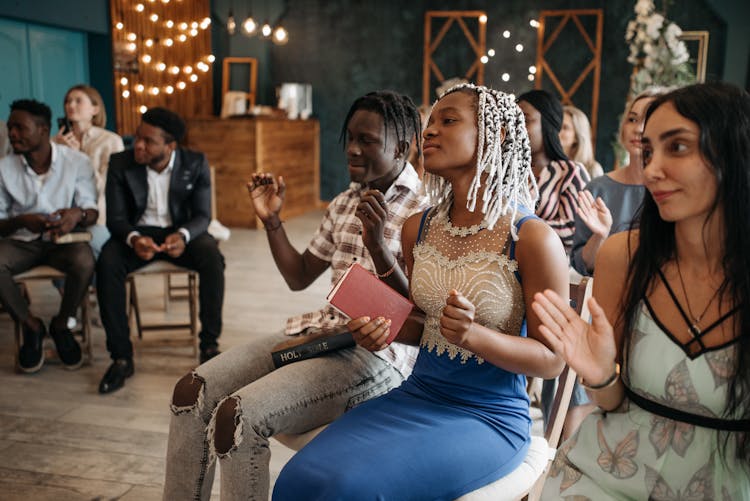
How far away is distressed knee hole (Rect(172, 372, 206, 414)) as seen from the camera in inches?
71.8

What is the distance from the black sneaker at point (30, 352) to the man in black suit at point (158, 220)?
0.39 meters

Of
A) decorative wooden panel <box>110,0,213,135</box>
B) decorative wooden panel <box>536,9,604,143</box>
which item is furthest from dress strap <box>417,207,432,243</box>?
decorative wooden panel <box>536,9,604,143</box>

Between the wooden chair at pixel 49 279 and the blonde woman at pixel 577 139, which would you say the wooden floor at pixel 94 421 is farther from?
the blonde woman at pixel 577 139

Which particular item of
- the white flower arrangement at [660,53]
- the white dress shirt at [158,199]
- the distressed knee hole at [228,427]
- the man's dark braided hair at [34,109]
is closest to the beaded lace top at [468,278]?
the distressed knee hole at [228,427]

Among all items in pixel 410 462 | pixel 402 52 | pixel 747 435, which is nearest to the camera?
pixel 747 435

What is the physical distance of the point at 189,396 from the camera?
6.02ft

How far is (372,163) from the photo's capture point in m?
2.07

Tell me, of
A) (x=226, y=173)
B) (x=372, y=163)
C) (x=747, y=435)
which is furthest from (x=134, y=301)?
(x=226, y=173)

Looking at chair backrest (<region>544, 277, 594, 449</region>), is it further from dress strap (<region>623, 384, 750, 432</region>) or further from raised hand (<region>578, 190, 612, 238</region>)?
raised hand (<region>578, 190, 612, 238</region>)

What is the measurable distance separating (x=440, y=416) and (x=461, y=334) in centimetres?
23

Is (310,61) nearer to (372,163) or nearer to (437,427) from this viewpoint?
(372,163)

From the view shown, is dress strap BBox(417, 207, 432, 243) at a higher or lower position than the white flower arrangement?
lower

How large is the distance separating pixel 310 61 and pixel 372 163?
8.22 metres

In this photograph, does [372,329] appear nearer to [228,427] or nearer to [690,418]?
[228,427]
